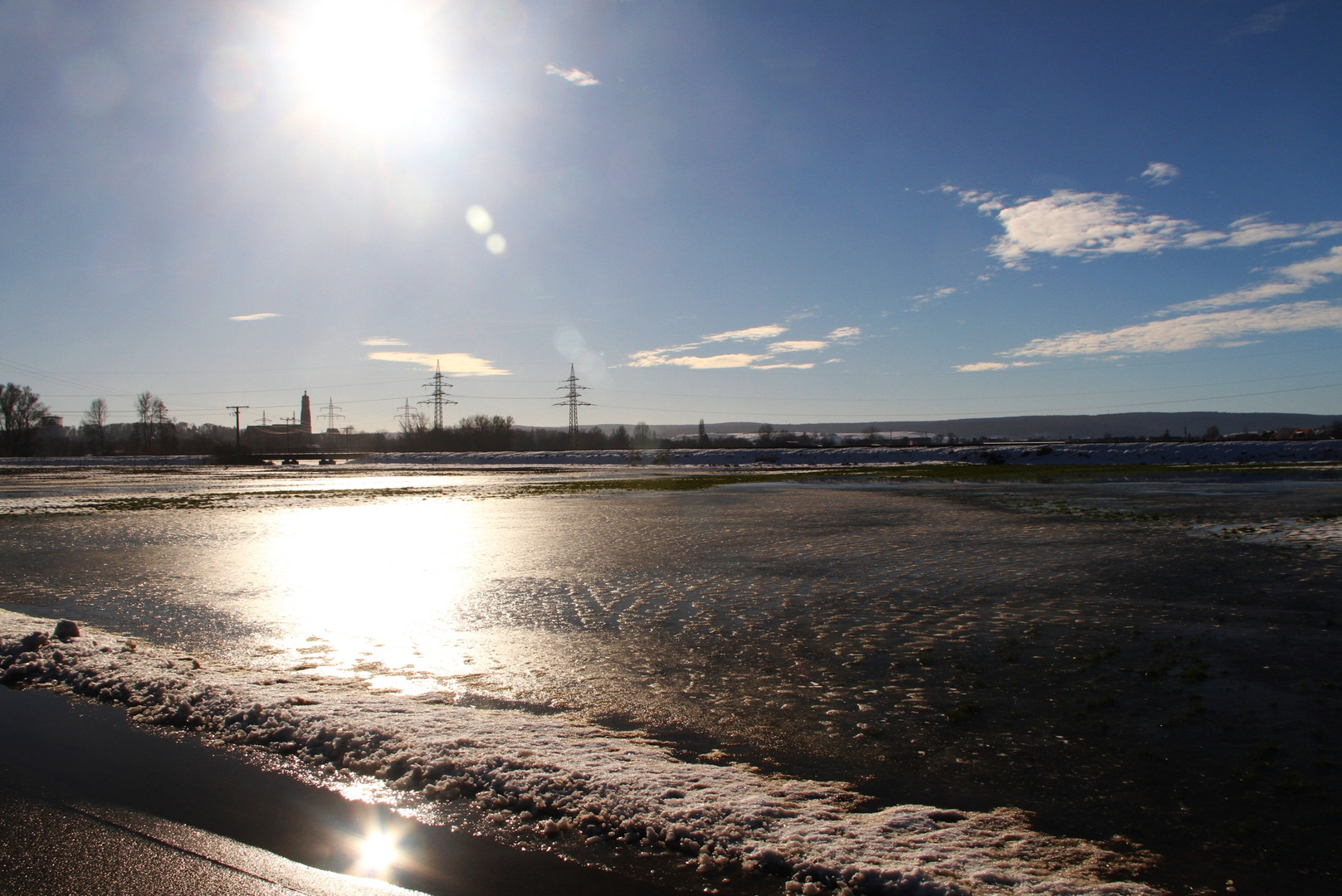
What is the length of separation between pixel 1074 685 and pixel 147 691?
818cm

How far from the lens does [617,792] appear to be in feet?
14.5

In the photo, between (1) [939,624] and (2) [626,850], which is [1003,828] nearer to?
(2) [626,850]

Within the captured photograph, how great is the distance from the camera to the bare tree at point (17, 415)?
340 ft

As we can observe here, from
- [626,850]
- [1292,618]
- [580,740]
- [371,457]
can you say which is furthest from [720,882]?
[371,457]

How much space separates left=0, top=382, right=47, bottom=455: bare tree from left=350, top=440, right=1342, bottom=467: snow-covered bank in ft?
179

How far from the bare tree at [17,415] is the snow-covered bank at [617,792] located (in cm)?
13195

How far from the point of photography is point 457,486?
127ft

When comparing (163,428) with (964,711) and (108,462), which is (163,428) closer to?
(108,462)

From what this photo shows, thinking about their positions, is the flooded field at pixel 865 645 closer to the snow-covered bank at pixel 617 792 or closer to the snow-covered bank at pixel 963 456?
the snow-covered bank at pixel 617 792

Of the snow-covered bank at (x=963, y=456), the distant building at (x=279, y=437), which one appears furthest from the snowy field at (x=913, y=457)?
the distant building at (x=279, y=437)

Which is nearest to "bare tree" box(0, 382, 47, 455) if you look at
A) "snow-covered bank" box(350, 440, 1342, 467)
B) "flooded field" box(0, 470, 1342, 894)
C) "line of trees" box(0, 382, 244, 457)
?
"line of trees" box(0, 382, 244, 457)

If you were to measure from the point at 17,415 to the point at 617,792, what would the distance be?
137602 millimetres

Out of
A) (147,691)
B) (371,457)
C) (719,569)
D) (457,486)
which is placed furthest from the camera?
(371,457)

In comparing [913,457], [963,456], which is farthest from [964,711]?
[913,457]
